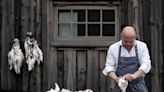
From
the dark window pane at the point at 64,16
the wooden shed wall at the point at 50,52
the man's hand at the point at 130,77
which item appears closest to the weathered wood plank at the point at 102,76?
the wooden shed wall at the point at 50,52

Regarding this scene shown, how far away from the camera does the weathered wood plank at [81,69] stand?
855 cm

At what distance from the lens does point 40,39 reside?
28.0 feet

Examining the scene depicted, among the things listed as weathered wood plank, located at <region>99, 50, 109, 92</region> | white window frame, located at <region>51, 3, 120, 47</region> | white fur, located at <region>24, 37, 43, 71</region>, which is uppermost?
white window frame, located at <region>51, 3, 120, 47</region>

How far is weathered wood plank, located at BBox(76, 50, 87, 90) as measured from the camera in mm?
8555

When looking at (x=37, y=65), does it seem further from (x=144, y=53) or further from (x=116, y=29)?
(x=144, y=53)

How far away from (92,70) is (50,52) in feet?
2.45

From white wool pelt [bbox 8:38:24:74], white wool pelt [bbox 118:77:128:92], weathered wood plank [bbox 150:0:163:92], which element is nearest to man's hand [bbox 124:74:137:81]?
white wool pelt [bbox 118:77:128:92]

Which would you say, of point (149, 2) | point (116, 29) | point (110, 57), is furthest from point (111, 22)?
point (110, 57)

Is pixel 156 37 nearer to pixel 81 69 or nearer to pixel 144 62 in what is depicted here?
pixel 81 69

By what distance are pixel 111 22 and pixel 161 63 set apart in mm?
1053

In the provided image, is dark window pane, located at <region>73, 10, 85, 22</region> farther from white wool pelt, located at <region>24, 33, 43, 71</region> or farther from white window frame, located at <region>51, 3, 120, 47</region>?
white wool pelt, located at <region>24, 33, 43, 71</region>

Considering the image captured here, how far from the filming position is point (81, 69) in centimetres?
857

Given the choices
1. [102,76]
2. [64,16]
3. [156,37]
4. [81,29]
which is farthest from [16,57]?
[156,37]

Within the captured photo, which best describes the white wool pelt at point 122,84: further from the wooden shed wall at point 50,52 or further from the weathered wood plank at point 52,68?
the weathered wood plank at point 52,68
